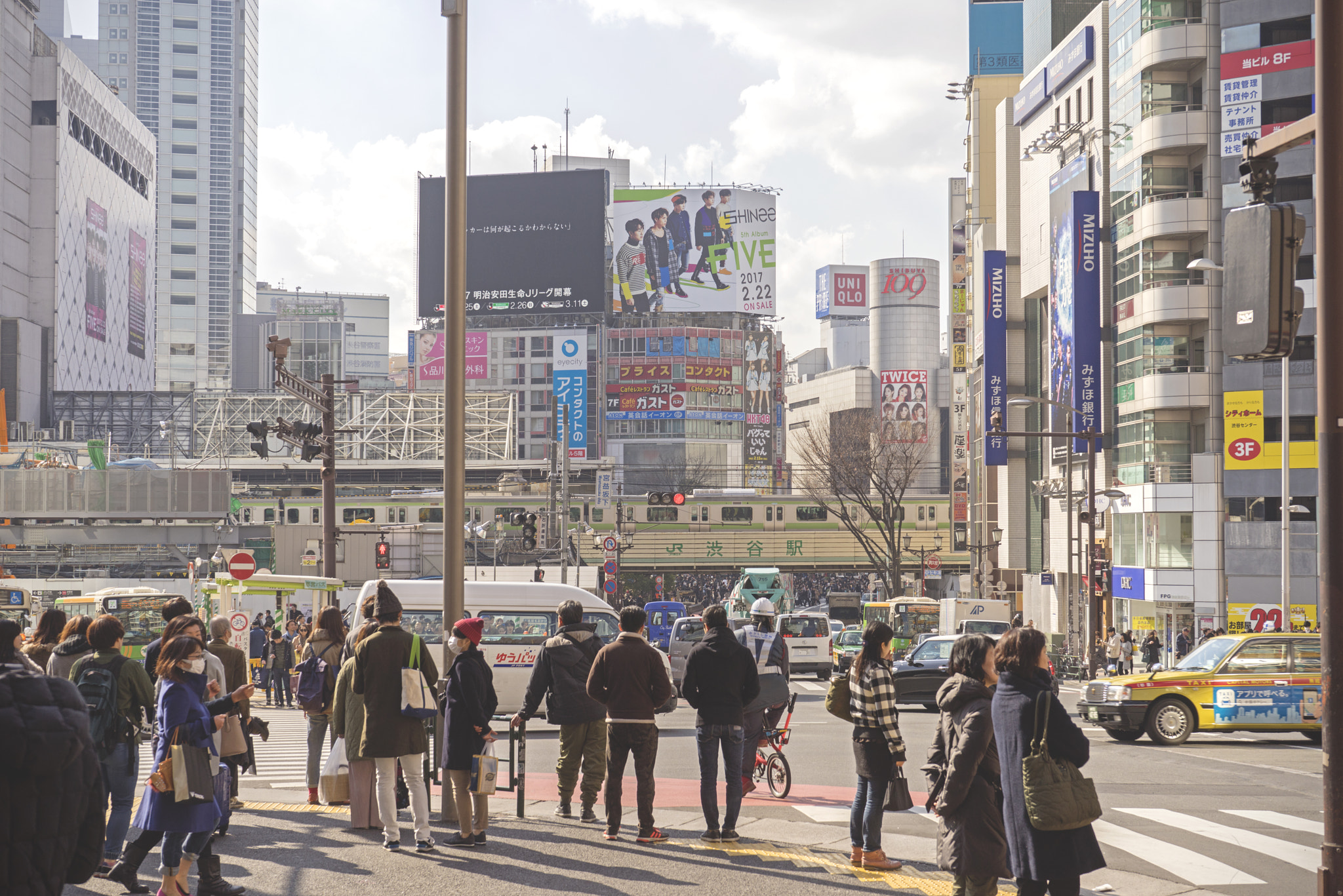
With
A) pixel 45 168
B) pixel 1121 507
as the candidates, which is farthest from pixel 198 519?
pixel 45 168

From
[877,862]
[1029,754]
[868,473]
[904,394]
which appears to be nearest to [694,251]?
[904,394]

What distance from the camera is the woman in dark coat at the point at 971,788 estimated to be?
6.64 m

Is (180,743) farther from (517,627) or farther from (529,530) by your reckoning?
(529,530)

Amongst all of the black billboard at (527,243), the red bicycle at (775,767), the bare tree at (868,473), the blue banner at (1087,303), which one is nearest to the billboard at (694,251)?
the black billboard at (527,243)

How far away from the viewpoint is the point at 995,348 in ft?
190

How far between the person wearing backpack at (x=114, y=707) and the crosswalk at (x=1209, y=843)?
587cm

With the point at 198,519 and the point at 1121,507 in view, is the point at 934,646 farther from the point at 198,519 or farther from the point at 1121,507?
the point at 198,519

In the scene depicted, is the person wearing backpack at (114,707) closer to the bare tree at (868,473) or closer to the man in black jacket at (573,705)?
the man in black jacket at (573,705)

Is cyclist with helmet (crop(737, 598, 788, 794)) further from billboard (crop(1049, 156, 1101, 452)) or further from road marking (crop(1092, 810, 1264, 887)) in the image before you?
billboard (crop(1049, 156, 1101, 452))

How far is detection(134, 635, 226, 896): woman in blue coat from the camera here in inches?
285

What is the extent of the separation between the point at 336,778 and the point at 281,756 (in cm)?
641

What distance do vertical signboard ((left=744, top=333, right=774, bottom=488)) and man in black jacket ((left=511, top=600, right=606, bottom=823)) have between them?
11116cm

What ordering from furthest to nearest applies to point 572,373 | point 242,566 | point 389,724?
point 572,373 < point 242,566 < point 389,724

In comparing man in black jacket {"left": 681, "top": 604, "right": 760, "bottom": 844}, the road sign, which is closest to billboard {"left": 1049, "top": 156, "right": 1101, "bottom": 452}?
the road sign
